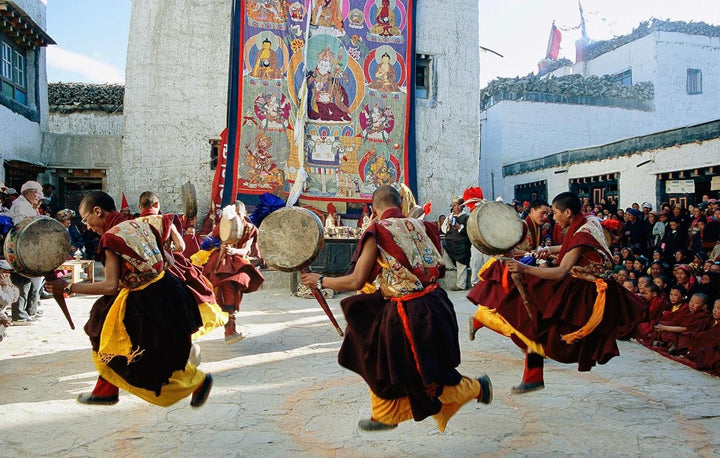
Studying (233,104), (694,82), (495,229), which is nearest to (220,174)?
(233,104)

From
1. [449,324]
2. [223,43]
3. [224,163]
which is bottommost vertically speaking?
[449,324]

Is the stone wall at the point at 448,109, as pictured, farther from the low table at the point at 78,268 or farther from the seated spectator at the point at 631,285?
the low table at the point at 78,268

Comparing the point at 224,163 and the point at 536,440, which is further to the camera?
the point at 224,163

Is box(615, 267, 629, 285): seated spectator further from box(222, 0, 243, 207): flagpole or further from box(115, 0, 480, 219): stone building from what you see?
box(115, 0, 480, 219): stone building

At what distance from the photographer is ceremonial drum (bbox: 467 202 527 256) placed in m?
3.49

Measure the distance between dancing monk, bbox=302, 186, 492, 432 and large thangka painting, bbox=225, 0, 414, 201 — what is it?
8441 millimetres

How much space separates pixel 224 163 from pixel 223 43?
2696 millimetres

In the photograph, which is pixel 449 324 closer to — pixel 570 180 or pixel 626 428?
pixel 626 428

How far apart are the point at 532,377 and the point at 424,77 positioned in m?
10.1

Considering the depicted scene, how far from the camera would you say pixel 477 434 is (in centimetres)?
357

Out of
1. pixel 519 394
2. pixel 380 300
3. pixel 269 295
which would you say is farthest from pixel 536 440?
pixel 269 295

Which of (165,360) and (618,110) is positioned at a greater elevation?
(618,110)

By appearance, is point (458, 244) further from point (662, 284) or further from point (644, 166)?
point (644, 166)

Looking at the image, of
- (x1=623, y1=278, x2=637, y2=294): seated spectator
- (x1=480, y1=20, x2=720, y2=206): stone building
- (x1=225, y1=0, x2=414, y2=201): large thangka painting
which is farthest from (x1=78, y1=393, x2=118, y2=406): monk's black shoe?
(x1=480, y1=20, x2=720, y2=206): stone building
